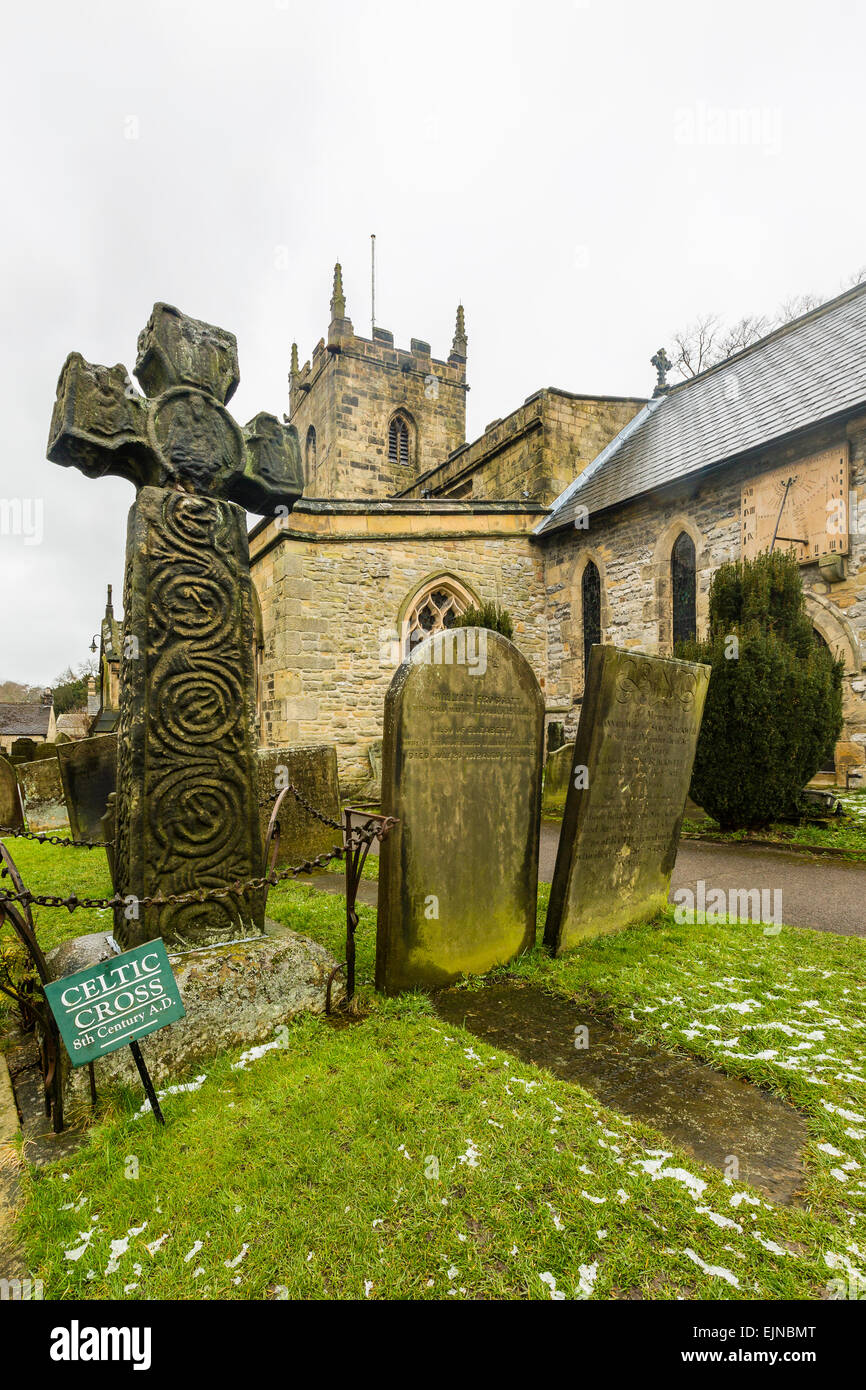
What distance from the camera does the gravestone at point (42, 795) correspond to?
10.1m

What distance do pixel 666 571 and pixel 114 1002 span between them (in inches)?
461

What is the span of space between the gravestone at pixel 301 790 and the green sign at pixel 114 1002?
13.1 feet

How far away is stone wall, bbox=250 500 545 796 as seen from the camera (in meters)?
11.8

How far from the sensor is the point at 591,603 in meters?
13.4

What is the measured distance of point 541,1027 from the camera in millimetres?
2828

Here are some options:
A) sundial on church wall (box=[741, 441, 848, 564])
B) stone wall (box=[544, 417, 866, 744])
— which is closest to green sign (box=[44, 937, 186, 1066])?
stone wall (box=[544, 417, 866, 744])

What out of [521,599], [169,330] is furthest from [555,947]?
[521,599]

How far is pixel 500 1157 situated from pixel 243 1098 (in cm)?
98

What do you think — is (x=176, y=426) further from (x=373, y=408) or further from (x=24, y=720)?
(x=24, y=720)

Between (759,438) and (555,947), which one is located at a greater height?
(759,438)

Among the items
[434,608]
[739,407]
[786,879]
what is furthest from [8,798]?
[739,407]

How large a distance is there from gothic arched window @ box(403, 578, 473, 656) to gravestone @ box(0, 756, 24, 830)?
23.1ft

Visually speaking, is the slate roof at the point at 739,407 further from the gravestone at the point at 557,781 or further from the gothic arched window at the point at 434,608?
the gravestone at the point at 557,781
